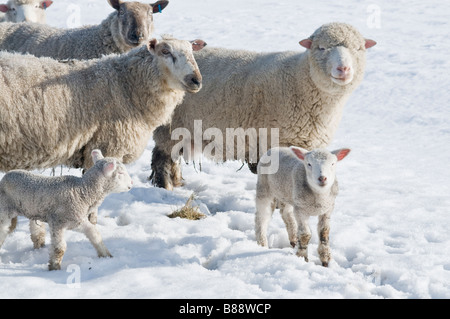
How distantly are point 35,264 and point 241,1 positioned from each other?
56.6 ft

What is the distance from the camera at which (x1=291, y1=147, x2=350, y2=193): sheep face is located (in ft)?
15.3

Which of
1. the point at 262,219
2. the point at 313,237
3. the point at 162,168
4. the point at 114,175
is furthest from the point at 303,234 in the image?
the point at 162,168

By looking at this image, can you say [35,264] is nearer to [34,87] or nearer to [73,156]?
[73,156]

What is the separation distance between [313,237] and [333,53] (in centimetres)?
183

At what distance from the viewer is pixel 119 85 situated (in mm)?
5742

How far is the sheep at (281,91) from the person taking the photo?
625 cm

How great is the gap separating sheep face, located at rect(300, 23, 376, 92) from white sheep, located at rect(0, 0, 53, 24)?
538cm

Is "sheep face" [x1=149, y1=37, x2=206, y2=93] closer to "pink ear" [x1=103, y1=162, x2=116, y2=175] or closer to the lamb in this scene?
the lamb

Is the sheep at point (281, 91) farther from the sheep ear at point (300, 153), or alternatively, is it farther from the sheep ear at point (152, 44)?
the sheep ear at point (152, 44)

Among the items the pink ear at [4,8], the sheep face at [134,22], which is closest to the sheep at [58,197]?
the sheep face at [134,22]

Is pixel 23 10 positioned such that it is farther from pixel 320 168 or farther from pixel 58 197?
pixel 320 168

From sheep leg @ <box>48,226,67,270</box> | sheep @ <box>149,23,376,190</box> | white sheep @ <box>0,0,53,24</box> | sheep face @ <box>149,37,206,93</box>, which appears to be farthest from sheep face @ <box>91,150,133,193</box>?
white sheep @ <box>0,0,53,24</box>

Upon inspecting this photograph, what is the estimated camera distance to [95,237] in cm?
480
